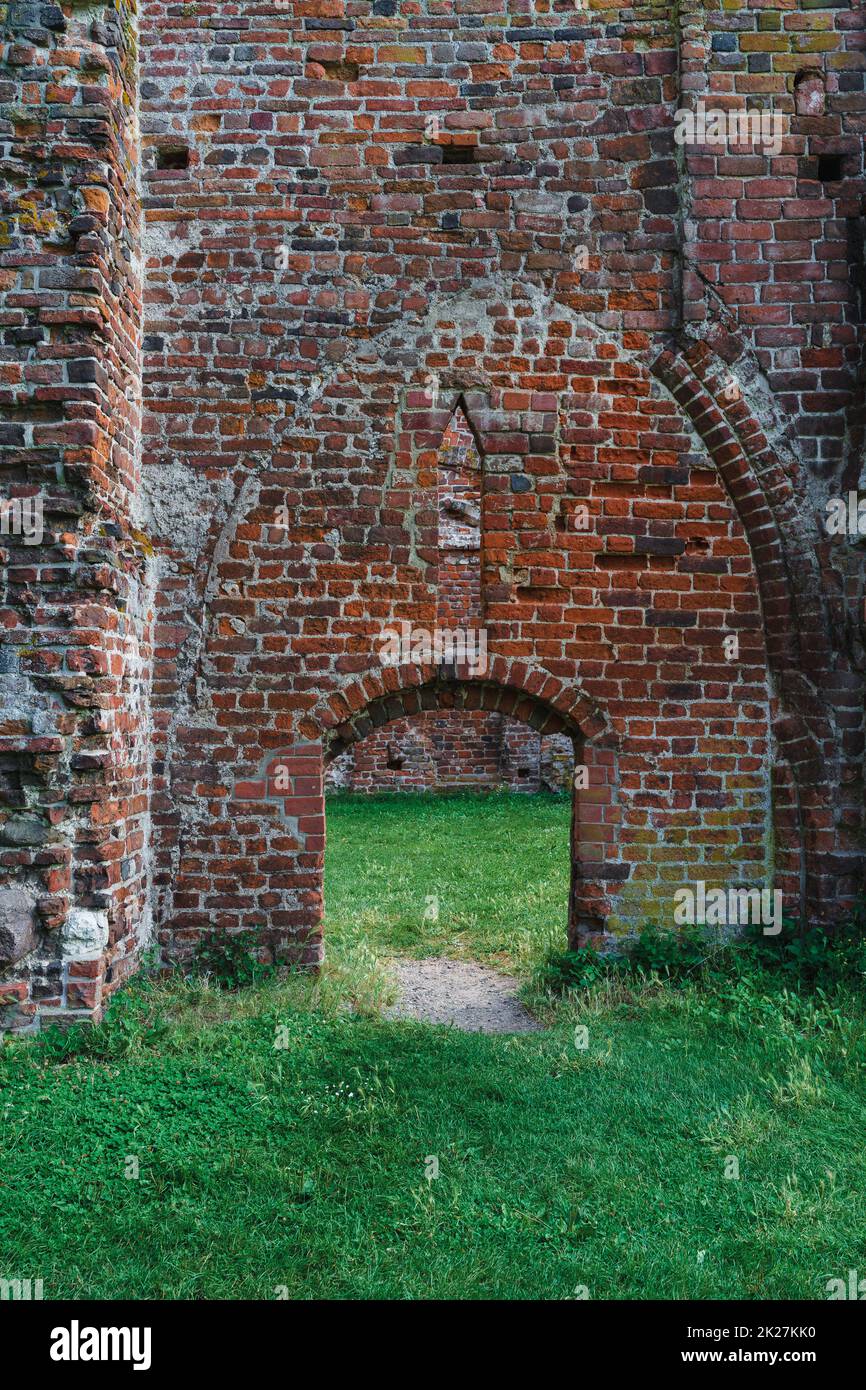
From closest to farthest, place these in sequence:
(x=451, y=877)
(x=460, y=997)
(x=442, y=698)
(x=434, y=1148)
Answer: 1. (x=434, y=1148)
2. (x=442, y=698)
3. (x=460, y=997)
4. (x=451, y=877)

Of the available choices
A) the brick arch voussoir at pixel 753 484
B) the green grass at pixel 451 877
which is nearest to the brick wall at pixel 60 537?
the green grass at pixel 451 877

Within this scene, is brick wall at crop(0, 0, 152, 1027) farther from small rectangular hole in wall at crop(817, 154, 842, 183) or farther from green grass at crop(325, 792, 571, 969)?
small rectangular hole in wall at crop(817, 154, 842, 183)

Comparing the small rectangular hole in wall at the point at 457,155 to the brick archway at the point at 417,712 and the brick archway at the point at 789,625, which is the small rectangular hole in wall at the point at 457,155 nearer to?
the brick archway at the point at 789,625

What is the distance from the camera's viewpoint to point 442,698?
5.77 metres

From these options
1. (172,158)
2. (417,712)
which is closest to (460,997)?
(417,712)

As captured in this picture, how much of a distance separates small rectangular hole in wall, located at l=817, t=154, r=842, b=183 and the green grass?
5198 mm

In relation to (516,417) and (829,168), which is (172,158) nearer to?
(516,417)

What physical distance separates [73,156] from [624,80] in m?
3.31

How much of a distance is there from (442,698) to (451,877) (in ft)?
14.1

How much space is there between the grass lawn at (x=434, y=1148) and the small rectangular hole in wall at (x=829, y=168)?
4.85 meters

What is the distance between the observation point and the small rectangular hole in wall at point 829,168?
18.6 feet

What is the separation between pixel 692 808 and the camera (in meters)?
5.63

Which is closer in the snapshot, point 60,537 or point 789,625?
point 60,537

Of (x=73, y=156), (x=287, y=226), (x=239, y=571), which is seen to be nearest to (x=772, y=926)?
(x=239, y=571)
